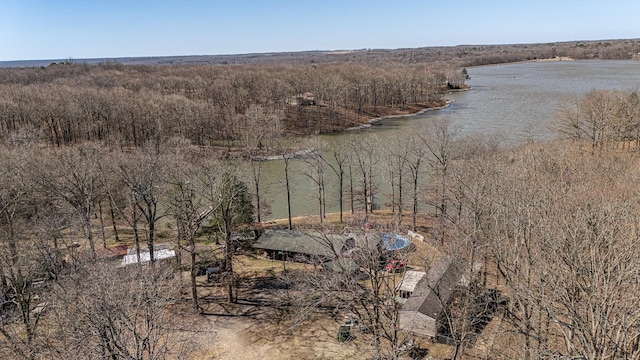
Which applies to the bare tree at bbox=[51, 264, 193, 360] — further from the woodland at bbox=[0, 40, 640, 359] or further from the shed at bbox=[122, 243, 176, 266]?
the shed at bbox=[122, 243, 176, 266]

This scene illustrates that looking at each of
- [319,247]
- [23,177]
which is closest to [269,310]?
[319,247]

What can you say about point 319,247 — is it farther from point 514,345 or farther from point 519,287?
point 519,287

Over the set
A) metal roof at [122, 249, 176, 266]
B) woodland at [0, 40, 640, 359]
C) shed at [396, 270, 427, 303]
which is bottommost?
shed at [396, 270, 427, 303]

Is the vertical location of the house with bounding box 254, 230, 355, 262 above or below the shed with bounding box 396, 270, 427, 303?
above

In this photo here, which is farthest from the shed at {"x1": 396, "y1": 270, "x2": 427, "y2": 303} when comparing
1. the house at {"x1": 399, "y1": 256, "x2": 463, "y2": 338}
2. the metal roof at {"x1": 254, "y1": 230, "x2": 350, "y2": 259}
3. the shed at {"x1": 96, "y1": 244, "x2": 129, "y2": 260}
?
the shed at {"x1": 96, "y1": 244, "x2": 129, "y2": 260}

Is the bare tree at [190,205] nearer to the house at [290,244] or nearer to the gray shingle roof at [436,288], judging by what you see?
the house at [290,244]

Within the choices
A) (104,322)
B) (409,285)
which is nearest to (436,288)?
(409,285)

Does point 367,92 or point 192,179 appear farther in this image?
point 367,92
